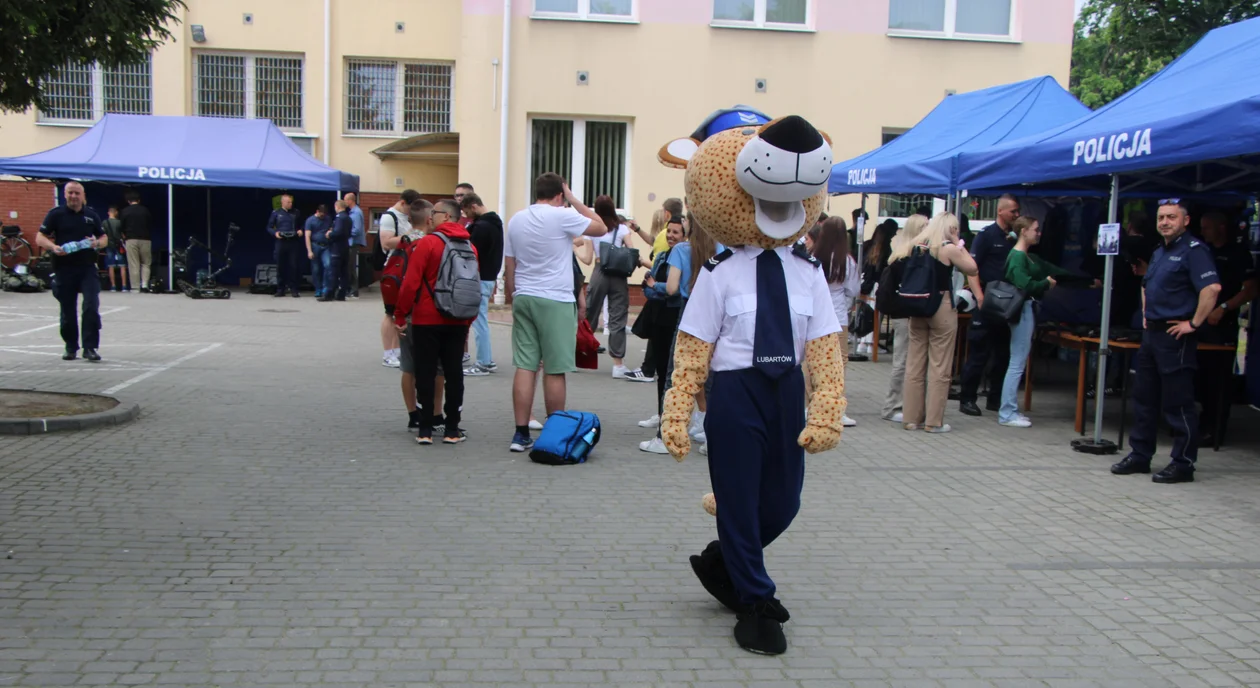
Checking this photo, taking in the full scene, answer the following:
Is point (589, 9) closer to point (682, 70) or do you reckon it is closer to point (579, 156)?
point (682, 70)

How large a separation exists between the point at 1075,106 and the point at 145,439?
10.1 m

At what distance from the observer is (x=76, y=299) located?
36.4ft

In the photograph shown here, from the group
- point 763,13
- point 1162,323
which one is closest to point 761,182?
point 1162,323

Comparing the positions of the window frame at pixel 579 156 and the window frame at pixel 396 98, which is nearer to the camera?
the window frame at pixel 579 156

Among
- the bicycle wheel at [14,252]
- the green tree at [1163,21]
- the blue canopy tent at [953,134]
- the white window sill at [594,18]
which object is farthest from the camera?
the green tree at [1163,21]

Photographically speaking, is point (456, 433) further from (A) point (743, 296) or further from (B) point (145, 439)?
(A) point (743, 296)

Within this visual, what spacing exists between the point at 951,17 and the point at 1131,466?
1382 centimetres

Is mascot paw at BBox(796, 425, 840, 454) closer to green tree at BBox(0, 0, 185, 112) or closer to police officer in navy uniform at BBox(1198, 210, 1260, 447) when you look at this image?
green tree at BBox(0, 0, 185, 112)

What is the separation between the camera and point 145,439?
7801 millimetres

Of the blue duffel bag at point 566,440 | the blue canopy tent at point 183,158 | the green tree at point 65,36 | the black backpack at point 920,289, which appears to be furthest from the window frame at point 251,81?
the blue duffel bag at point 566,440

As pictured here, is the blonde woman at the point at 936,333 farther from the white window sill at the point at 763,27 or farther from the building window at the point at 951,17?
the building window at the point at 951,17

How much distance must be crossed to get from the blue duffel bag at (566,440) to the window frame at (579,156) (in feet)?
38.9

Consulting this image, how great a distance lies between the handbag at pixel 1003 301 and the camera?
30.6ft

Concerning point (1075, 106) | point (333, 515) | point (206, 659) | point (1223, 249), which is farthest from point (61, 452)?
point (1075, 106)
